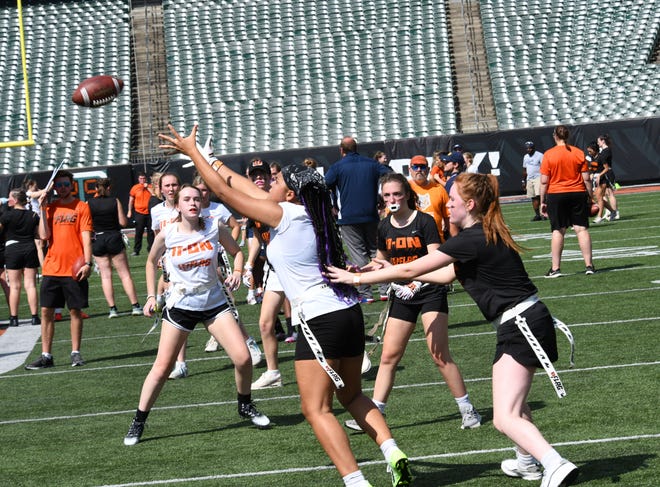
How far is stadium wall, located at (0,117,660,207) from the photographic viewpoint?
3123cm

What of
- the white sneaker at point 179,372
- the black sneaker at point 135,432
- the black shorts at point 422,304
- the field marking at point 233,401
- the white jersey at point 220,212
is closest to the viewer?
the black shorts at point 422,304

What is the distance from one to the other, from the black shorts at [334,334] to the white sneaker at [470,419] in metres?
1.97

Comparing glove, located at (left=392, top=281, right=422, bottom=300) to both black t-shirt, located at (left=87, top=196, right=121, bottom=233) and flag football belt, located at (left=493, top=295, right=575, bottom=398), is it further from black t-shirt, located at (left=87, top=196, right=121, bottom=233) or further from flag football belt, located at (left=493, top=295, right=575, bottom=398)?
black t-shirt, located at (left=87, top=196, right=121, bottom=233)

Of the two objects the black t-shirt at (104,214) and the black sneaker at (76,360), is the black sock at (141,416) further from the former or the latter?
the black t-shirt at (104,214)

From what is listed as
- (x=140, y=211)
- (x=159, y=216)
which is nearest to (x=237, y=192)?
(x=159, y=216)

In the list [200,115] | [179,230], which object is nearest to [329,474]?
[179,230]

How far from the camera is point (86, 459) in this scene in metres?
7.31

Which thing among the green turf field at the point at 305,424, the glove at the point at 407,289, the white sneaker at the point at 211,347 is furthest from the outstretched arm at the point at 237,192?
the white sneaker at the point at 211,347

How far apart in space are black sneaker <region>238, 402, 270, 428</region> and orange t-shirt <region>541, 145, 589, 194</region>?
765cm

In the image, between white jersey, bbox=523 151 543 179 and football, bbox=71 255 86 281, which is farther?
white jersey, bbox=523 151 543 179

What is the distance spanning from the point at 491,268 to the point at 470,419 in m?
2.00

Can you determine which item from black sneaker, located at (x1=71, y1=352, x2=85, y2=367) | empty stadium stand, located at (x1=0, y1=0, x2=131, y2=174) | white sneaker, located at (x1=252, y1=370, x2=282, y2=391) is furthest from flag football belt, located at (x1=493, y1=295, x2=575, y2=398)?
empty stadium stand, located at (x1=0, y1=0, x2=131, y2=174)

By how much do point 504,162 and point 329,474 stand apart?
26186mm

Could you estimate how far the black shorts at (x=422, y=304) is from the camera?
7406 millimetres
